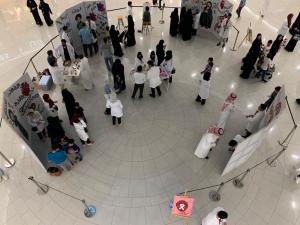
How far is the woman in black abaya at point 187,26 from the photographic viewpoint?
10.8 meters

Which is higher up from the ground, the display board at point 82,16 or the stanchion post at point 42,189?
the display board at point 82,16

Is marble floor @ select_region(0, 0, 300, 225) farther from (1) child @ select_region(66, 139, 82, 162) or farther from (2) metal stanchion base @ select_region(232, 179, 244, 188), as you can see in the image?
(1) child @ select_region(66, 139, 82, 162)

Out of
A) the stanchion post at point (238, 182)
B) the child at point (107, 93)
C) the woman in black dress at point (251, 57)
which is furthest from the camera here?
the woman in black dress at point (251, 57)

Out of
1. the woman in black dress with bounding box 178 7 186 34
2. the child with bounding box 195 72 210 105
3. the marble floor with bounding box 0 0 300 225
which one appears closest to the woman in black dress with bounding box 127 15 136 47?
the marble floor with bounding box 0 0 300 225

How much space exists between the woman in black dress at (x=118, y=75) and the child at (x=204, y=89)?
8.71ft

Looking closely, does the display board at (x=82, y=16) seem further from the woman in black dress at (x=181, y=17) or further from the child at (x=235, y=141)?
the child at (x=235, y=141)

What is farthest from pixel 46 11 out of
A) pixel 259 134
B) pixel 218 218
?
pixel 218 218

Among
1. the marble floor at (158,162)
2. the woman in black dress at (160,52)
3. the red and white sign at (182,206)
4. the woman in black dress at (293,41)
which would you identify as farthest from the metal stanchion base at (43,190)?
the woman in black dress at (293,41)

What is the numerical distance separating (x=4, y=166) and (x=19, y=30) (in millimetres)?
7390

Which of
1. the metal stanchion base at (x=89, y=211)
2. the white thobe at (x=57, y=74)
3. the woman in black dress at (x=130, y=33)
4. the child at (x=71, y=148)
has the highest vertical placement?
the woman in black dress at (x=130, y=33)

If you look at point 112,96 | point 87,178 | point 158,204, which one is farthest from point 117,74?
point 158,204

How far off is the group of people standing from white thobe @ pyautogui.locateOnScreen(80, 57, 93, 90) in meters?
4.83

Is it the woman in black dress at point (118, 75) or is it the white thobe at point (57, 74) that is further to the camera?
the white thobe at point (57, 74)

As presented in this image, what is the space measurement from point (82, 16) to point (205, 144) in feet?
22.8
